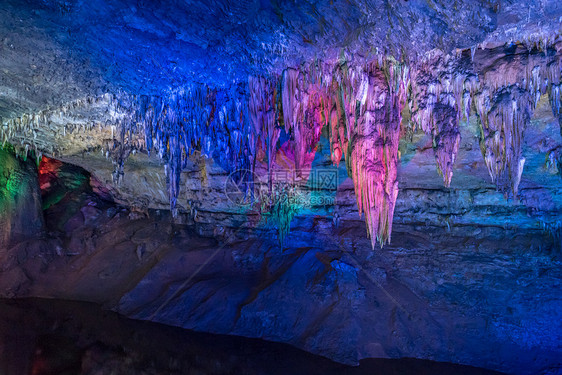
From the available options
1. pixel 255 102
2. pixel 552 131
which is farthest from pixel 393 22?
pixel 552 131

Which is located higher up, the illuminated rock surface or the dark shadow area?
the illuminated rock surface

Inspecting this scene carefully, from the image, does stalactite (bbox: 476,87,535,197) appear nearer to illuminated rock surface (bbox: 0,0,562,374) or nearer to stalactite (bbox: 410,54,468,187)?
illuminated rock surface (bbox: 0,0,562,374)

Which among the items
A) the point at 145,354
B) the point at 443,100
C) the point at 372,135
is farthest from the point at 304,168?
the point at 145,354

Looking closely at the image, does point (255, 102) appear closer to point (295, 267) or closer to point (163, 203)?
point (295, 267)

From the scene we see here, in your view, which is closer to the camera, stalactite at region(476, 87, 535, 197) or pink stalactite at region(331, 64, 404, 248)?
stalactite at region(476, 87, 535, 197)

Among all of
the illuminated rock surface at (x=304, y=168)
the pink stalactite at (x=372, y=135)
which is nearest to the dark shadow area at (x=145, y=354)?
the illuminated rock surface at (x=304, y=168)

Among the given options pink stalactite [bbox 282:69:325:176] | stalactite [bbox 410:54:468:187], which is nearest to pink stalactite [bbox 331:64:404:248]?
stalactite [bbox 410:54:468:187]

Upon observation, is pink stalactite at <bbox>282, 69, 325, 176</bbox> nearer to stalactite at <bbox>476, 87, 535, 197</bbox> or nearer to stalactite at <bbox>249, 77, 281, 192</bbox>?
stalactite at <bbox>249, 77, 281, 192</bbox>

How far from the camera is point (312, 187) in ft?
38.5

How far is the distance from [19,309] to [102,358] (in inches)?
237

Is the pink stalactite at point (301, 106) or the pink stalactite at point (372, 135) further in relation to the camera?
the pink stalactite at point (301, 106)

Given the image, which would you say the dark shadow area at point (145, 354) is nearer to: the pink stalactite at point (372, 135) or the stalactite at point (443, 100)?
the pink stalactite at point (372, 135)

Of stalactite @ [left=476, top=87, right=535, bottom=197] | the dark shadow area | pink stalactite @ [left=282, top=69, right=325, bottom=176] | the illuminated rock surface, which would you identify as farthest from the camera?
the dark shadow area

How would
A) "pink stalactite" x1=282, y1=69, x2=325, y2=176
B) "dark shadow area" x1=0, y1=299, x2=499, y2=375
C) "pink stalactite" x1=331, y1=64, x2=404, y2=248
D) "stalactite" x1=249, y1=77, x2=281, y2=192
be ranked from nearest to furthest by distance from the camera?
"pink stalactite" x1=331, y1=64, x2=404, y2=248, "pink stalactite" x1=282, y1=69, x2=325, y2=176, "stalactite" x1=249, y1=77, x2=281, y2=192, "dark shadow area" x1=0, y1=299, x2=499, y2=375
